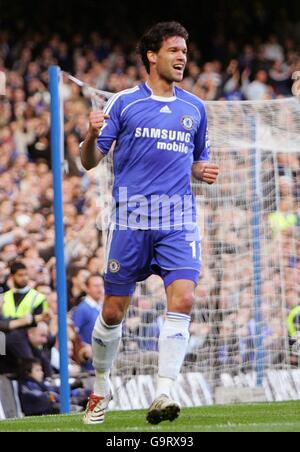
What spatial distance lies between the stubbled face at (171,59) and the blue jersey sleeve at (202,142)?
0.38m

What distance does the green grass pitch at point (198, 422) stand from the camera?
7.38m

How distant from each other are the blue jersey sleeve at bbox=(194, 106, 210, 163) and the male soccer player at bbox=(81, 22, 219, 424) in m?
0.09

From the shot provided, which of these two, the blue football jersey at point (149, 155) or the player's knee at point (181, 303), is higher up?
the blue football jersey at point (149, 155)

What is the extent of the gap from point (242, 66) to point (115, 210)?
52.7 ft

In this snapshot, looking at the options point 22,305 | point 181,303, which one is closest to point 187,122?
point 181,303

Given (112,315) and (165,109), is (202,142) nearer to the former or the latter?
(165,109)

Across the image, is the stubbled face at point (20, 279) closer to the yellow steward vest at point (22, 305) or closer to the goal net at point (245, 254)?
the yellow steward vest at point (22, 305)

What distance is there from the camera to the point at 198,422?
799 centimetres

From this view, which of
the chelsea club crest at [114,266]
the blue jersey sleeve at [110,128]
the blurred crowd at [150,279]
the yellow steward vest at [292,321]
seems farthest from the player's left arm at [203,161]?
the yellow steward vest at [292,321]

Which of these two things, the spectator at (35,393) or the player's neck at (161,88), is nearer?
the player's neck at (161,88)

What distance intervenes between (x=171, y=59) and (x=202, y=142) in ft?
2.11

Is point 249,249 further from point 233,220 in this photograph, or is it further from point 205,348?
point 205,348

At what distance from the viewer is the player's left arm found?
316 inches

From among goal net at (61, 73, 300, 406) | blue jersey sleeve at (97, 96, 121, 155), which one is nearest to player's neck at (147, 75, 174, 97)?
blue jersey sleeve at (97, 96, 121, 155)
